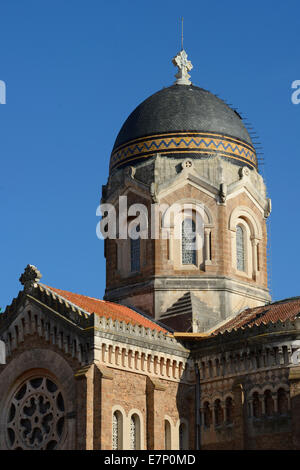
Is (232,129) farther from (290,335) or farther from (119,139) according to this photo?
(290,335)

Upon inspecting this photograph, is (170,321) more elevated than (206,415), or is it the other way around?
(170,321)

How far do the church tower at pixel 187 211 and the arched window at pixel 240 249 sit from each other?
0.06 meters

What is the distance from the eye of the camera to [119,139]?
55562 millimetres

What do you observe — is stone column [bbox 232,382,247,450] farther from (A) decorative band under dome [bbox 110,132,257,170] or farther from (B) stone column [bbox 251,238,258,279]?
(A) decorative band under dome [bbox 110,132,257,170]

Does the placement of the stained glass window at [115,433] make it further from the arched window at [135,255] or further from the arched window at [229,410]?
the arched window at [135,255]

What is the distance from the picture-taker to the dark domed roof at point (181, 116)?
5353 cm

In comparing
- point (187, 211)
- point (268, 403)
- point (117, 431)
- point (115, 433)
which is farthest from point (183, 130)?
point (115, 433)

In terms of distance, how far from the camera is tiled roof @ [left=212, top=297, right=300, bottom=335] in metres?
45.9

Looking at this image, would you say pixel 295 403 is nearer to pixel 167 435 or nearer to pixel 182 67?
pixel 167 435

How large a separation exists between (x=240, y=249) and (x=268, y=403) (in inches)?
467

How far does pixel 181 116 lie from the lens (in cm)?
5369

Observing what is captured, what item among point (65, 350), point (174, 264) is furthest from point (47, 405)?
point (174, 264)
